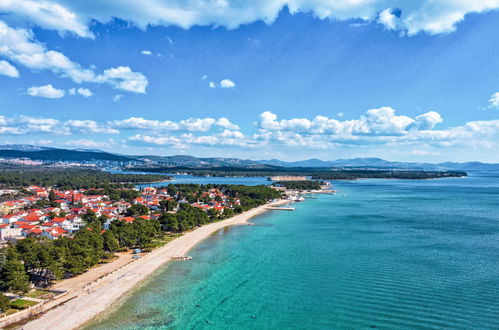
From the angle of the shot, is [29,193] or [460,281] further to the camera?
[29,193]

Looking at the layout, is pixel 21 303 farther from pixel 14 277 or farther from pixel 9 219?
pixel 9 219

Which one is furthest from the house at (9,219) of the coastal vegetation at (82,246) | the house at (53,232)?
the house at (53,232)

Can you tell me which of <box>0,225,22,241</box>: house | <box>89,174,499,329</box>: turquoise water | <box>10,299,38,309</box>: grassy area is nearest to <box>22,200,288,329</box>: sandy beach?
<box>10,299,38,309</box>: grassy area

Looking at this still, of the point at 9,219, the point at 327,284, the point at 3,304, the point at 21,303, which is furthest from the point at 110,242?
the point at 9,219

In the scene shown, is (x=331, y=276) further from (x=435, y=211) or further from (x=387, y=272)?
(x=435, y=211)

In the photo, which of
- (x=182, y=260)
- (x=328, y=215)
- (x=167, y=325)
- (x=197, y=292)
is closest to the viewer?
(x=167, y=325)

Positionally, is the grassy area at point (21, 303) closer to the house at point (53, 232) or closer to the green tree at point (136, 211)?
the house at point (53, 232)

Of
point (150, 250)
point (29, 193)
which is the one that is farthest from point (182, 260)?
point (29, 193)
